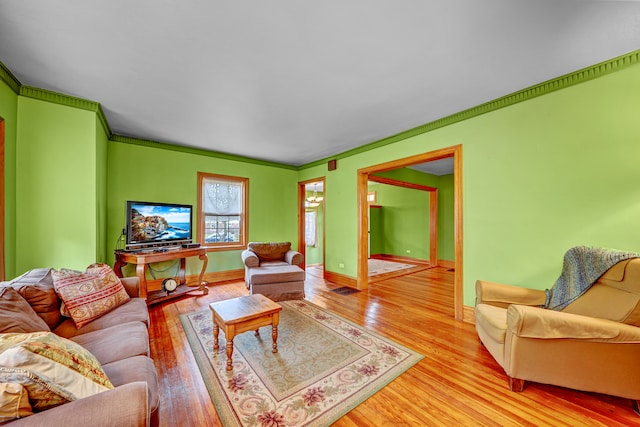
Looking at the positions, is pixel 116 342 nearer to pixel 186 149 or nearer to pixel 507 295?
pixel 507 295

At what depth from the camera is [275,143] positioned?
13.7ft

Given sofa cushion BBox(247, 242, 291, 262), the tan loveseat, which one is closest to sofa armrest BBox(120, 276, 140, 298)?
the tan loveseat

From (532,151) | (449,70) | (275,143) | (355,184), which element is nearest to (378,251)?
(355,184)

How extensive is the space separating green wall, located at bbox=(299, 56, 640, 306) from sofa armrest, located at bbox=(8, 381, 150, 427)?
3.24 metres

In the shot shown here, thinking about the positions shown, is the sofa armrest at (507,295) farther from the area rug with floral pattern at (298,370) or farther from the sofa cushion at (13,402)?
the sofa cushion at (13,402)

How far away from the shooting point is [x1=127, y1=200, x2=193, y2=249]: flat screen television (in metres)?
3.39

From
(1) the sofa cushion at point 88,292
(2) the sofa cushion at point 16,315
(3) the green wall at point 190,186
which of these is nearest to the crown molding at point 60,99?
(3) the green wall at point 190,186

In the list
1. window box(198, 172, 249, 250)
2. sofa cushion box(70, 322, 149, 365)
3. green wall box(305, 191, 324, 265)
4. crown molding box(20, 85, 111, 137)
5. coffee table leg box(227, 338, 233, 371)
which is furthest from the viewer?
green wall box(305, 191, 324, 265)

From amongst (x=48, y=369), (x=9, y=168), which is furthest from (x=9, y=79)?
(x=48, y=369)

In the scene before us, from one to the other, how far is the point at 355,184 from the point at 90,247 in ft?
12.5

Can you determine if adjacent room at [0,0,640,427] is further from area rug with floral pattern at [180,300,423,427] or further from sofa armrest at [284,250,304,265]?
sofa armrest at [284,250,304,265]

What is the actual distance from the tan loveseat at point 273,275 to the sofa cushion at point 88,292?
5.19 ft

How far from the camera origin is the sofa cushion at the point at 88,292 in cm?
181

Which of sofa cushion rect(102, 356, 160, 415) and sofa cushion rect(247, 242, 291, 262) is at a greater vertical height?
sofa cushion rect(247, 242, 291, 262)
